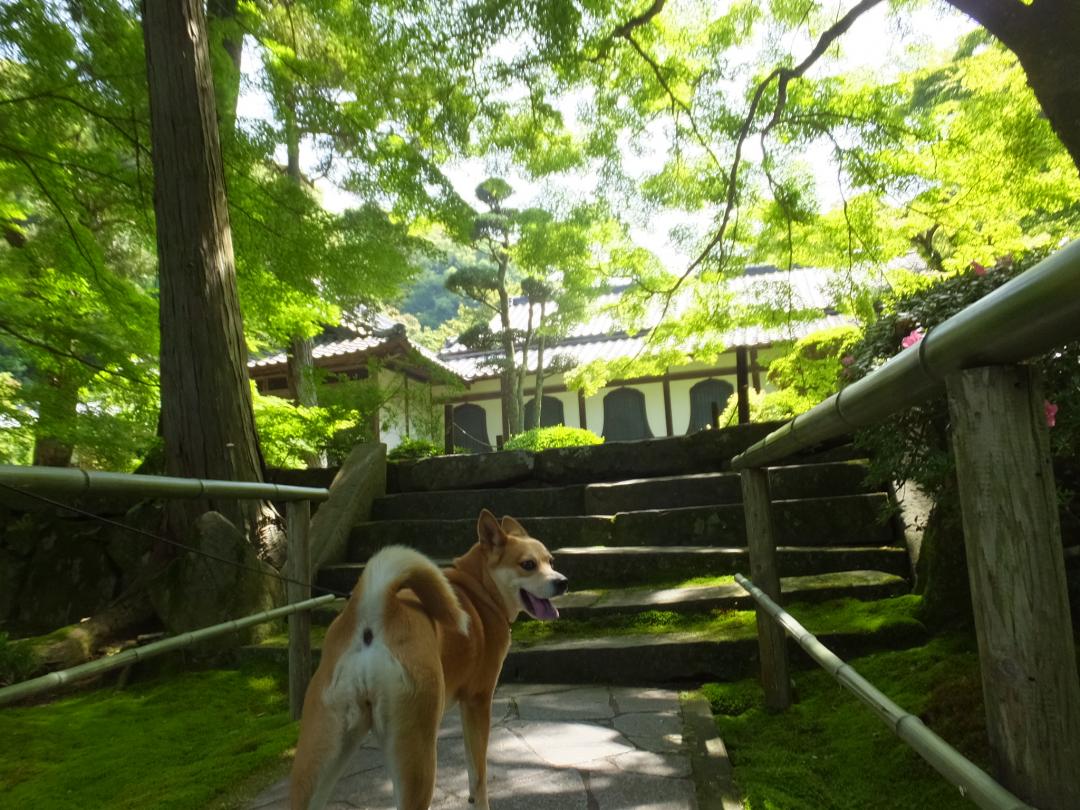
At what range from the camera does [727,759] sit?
8.77 feet

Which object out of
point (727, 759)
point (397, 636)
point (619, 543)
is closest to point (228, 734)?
point (397, 636)

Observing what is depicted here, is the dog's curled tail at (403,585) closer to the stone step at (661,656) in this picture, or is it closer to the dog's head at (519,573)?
the dog's head at (519,573)

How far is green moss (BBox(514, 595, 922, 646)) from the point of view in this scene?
362 cm

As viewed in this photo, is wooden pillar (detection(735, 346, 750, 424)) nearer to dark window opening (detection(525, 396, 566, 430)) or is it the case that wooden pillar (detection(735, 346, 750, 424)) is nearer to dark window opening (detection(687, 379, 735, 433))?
dark window opening (detection(687, 379, 735, 433))

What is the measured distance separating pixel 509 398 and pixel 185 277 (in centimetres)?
1070

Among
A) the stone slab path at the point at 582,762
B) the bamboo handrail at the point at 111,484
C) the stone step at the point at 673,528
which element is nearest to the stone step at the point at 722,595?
the stone step at the point at 673,528

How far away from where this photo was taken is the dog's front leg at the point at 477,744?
2.36 m

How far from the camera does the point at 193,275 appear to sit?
18.3 feet

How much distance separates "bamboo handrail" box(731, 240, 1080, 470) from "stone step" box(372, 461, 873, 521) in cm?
439

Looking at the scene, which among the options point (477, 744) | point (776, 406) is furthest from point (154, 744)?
point (776, 406)

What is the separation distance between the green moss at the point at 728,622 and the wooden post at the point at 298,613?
4.47 feet

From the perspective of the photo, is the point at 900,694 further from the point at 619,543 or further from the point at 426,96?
the point at 426,96

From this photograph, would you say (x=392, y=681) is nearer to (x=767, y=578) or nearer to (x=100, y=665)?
(x=100, y=665)

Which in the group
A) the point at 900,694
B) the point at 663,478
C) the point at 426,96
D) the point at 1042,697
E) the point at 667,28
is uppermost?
the point at 667,28
